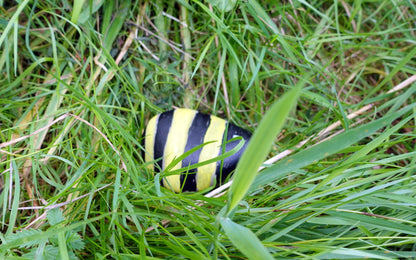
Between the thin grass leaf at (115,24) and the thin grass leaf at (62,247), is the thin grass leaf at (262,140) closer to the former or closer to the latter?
the thin grass leaf at (62,247)

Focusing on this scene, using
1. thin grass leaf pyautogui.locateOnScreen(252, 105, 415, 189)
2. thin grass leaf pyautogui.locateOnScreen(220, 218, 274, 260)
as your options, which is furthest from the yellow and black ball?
thin grass leaf pyautogui.locateOnScreen(220, 218, 274, 260)

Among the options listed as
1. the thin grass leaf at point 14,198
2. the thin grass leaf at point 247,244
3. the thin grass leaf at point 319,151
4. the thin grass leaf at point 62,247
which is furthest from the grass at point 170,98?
the thin grass leaf at point 247,244

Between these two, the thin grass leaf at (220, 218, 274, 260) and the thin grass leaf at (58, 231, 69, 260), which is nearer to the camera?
the thin grass leaf at (220, 218, 274, 260)

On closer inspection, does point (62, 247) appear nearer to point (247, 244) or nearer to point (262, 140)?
point (247, 244)

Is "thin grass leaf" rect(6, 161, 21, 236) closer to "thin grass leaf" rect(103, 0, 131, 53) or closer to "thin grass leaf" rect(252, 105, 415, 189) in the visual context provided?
"thin grass leaf" rect(103, 0, 131, 53)

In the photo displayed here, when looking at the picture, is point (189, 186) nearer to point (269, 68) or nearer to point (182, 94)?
point (182, 94)

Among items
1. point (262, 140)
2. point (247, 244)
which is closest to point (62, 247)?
point (247, 244)

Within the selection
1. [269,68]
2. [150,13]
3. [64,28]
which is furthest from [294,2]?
[64,28]
